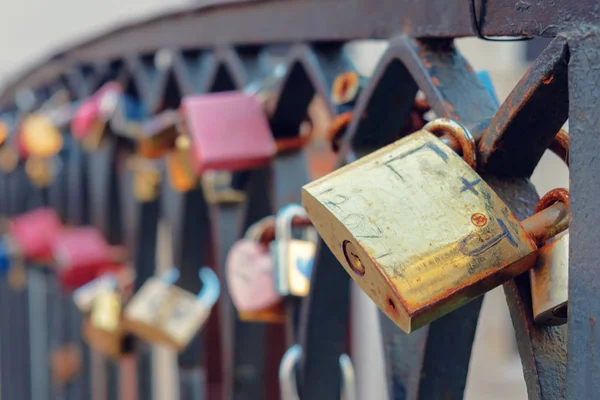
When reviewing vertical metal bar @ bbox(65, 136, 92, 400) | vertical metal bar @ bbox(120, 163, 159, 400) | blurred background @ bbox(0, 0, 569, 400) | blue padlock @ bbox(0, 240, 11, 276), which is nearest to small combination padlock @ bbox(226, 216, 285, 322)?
vertical metal bar @ bbox(120, 163, 159, 400)

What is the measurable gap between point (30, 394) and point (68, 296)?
0.50 m

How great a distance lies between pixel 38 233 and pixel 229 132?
0.93 meters

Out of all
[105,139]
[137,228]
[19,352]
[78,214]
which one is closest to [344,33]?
[137,228]

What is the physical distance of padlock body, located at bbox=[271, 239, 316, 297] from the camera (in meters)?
0.71

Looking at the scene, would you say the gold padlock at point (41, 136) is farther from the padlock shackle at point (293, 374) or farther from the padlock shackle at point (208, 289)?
the padlock shackle at point (293, 374)

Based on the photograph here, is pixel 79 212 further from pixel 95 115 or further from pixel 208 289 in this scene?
pixel 208 289

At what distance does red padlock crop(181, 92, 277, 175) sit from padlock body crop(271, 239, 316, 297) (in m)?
0.10

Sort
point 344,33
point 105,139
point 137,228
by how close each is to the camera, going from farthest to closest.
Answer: point 105,139 → point 137,228 → point 344,33

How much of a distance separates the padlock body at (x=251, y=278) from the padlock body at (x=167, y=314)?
221 mm

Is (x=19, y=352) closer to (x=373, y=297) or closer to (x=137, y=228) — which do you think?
(x=137, y=228)

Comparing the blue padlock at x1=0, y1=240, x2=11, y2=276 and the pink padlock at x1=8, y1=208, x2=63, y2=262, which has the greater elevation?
the pink padlock at x1=8, y1=208, x2=63, y2=262

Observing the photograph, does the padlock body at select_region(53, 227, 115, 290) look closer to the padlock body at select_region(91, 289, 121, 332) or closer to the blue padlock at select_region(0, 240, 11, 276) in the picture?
the padlock body at select_region(91, 289, 121, 332)

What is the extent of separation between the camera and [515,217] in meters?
0.43

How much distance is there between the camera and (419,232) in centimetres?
42
